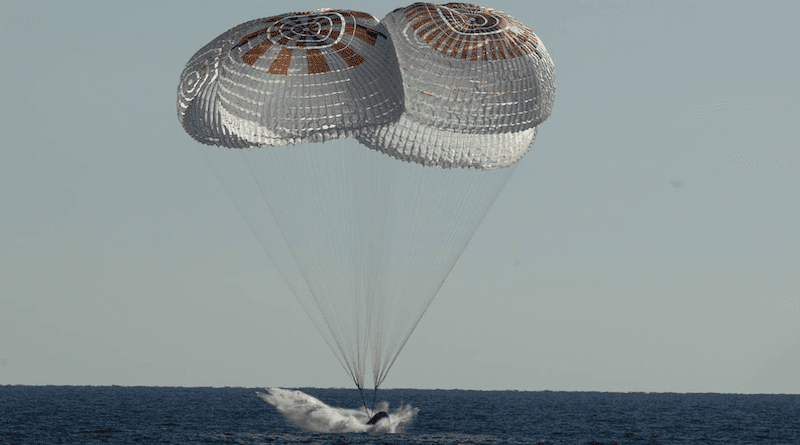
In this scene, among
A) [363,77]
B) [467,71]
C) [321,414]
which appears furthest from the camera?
[321,414]

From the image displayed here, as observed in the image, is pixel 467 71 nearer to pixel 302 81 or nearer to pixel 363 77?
pixel 363 77

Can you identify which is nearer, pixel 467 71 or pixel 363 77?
pixel 363 77

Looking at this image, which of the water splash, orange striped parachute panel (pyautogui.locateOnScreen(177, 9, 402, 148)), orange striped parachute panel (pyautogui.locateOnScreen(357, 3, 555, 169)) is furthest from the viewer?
the water splash

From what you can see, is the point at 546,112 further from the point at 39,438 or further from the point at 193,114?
the point at 39,438

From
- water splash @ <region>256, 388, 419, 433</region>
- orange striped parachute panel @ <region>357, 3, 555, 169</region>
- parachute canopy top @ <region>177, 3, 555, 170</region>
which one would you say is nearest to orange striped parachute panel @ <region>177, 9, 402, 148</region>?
parachute canopy top @ <region>177, 3, 555, 170</region>

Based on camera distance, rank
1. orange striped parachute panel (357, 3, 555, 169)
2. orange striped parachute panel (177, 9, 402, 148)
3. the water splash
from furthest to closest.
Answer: the water splash < orange striped parachute panel (357, 3, 555, 169) < orange striped parachute panel (177, 9, 402, 148)

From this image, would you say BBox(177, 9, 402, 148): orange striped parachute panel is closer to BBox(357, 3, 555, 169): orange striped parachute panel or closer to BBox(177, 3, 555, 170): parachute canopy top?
BBox(177, 3, 555, 170): parachute canopy top

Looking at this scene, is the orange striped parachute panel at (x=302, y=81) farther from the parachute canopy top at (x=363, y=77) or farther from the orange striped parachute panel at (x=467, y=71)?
the orange striped parachute panel at (x=467, y=71)

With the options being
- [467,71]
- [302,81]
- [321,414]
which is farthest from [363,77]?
[321,414]
